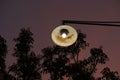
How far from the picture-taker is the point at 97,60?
513 centimetres

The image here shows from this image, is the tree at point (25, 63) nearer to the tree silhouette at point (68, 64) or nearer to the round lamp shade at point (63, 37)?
the tree silhouette at point (68, 64)

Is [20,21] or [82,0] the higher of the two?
[82,0]

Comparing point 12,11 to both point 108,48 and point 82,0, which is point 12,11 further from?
point 108,48

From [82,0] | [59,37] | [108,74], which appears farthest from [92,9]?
[59,37]

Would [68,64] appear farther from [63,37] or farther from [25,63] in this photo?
[63,37]

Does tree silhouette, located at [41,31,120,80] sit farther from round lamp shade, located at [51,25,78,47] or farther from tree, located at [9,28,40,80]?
round lamp shade, located at [51,25,78,47]

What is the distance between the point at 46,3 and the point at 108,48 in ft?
5.65

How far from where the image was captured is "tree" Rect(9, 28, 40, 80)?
492 centimetres

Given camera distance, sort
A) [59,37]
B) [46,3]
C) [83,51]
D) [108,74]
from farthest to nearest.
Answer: [46,3] < [83,51] < [108,74] < [59,37]

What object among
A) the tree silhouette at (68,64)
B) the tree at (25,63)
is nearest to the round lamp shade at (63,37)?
the tree silhouette at (68,64)

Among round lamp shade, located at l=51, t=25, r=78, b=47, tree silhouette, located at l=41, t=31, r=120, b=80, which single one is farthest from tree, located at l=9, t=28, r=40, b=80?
round lamp shade, located at l=51, t=25, r=78, b=47

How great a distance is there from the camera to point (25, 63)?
16.3 feet

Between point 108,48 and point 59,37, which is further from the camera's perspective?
point 108,48

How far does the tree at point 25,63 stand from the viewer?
16.1 feet
